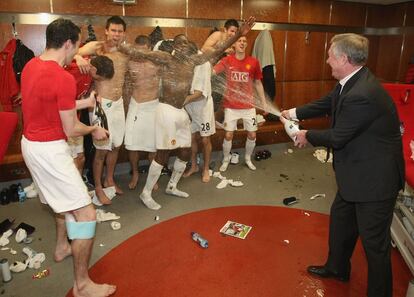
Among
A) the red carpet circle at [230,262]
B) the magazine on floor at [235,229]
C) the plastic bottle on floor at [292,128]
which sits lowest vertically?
the red carpet circle at [230,262]

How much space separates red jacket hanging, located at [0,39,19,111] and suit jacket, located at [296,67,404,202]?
3494 mm

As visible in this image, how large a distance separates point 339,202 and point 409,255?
0.70m

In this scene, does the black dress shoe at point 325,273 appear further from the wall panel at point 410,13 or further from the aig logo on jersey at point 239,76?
the wall panel at point 410,13

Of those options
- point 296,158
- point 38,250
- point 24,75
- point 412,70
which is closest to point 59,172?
point 24,75

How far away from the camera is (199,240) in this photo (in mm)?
2934

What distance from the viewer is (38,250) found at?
113 inches

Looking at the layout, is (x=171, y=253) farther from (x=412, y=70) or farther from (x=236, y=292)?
(x=412, y=70)

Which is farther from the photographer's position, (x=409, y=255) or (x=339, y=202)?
(x=409, y=255)

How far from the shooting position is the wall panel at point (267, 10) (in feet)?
18.1

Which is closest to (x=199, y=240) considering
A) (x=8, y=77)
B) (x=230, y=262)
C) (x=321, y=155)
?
(x=230, y=262)

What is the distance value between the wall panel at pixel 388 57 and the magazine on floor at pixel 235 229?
529cm

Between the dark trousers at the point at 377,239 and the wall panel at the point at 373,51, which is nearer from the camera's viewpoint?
the dark trousers at the point at 377,239

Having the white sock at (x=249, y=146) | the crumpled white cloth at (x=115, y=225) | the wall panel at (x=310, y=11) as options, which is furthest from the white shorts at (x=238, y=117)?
the wall panel at (x=310, y=11)

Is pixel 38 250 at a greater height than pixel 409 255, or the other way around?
pixel 409 255
